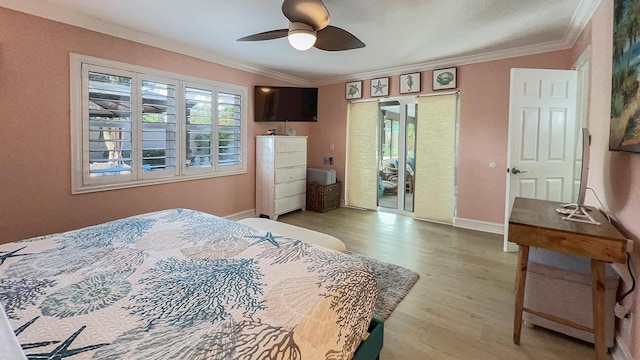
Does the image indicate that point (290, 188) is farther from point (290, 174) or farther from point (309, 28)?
point (309, 28)

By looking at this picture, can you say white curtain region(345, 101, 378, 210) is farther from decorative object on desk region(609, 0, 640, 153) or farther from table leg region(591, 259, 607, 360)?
table leg region(591, 259, 607, 360)

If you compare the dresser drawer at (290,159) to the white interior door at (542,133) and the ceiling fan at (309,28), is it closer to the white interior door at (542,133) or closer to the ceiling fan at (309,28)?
the ceiling fan at (309,28)

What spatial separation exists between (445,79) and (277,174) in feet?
9.47

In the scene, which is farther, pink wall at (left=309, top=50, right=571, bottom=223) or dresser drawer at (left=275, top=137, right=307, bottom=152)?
dresser drawer at (left=275, top=137, right=307, bottom=152)

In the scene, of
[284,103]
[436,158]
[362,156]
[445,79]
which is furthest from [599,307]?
[284,103]

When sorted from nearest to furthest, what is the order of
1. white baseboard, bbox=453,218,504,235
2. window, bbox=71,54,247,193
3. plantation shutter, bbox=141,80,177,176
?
window, bbox=71,54,247,193 → plantation shutter, bbox=141,80,177,176 → white baseboard, bbox=453,218,504,235

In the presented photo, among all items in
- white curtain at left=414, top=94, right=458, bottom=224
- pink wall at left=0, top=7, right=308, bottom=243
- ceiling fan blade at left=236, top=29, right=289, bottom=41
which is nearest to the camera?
ceiling fan blade at left=236, top=29, right=289, bottom=41

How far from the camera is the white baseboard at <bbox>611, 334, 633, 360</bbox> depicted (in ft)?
5.26

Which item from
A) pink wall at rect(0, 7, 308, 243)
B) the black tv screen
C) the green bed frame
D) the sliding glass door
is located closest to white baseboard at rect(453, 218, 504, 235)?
the sliding glass door

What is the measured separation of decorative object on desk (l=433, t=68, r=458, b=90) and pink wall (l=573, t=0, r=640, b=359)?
1.48m

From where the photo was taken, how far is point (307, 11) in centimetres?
192

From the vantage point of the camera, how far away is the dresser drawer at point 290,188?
4578 millimetres

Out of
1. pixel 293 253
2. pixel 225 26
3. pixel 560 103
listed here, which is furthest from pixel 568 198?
pixel 225 26

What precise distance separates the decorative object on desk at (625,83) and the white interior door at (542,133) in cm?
129
